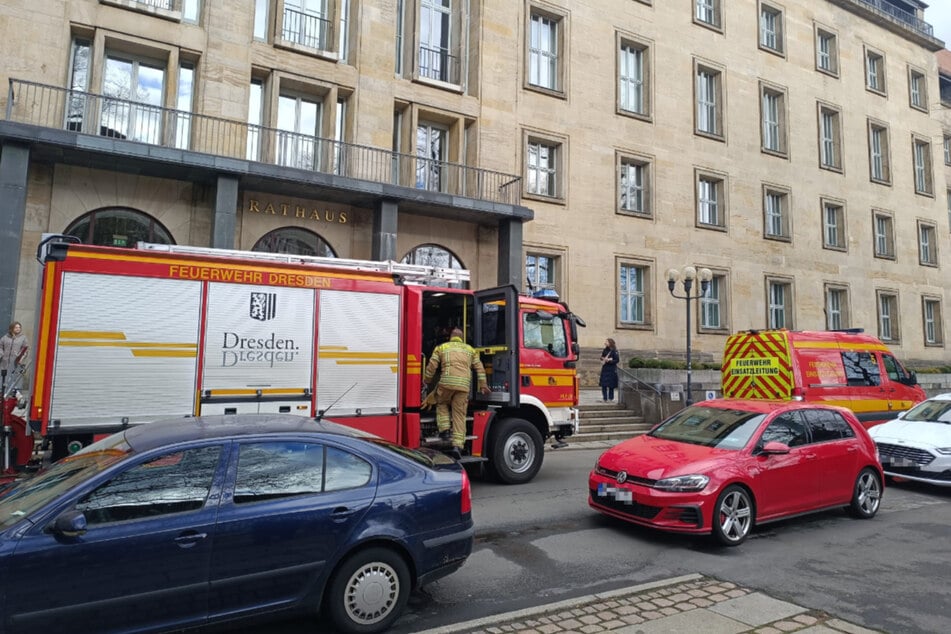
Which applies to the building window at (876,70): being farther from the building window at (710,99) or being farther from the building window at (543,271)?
the building window at (543,271)

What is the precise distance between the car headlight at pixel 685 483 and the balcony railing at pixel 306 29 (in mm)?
15800

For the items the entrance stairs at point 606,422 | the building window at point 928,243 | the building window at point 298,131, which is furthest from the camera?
the building window at point 928,243

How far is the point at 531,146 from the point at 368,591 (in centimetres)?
1877

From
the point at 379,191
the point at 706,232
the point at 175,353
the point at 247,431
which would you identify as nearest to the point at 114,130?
the point at 379,191

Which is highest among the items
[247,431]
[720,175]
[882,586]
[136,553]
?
[720,175]

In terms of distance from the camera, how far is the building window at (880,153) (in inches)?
1223

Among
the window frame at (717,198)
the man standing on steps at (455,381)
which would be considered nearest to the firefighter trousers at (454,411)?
the man standing on steps at (455,381)

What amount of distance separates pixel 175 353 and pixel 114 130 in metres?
10.3

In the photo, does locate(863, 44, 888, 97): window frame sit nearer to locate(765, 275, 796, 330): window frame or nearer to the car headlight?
locate(765, 275, 796, 330): window frame

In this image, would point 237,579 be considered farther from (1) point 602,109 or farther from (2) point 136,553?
(1) point 602,109

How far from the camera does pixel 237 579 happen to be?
12.5 ft

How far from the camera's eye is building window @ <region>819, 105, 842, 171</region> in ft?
95.7

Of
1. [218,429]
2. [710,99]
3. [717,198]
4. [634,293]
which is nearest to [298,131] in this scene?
[634,293]

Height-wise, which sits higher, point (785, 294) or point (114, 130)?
point (114, 130)
